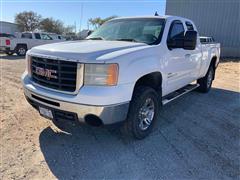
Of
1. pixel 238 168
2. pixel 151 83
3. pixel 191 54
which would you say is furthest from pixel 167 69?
pixel 238 168

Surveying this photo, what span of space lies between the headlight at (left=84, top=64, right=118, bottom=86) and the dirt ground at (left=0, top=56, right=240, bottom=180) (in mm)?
1083

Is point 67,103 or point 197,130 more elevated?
point 67,103

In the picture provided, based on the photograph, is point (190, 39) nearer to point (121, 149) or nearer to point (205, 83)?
point (121, 149)

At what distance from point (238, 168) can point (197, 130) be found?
1.22 m

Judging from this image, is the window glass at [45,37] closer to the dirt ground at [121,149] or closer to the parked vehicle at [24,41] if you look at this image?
the parked vehicle at [24,41]

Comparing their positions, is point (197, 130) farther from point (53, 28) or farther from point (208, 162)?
point (53, 28)

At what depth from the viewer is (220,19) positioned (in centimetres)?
1878

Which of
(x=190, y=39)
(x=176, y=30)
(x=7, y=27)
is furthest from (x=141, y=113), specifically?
(x=7, y=27)

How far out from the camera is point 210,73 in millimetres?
7520

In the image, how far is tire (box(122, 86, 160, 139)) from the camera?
352 centimetres

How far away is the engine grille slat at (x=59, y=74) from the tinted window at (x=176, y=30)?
2.11 m

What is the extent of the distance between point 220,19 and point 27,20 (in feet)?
157

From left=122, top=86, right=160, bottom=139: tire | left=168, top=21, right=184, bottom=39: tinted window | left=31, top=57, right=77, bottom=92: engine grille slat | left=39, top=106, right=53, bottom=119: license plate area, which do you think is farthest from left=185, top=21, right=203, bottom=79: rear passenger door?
left=39, top=106, right=53, bottom=119: license plate area

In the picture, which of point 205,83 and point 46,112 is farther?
point 205,83
